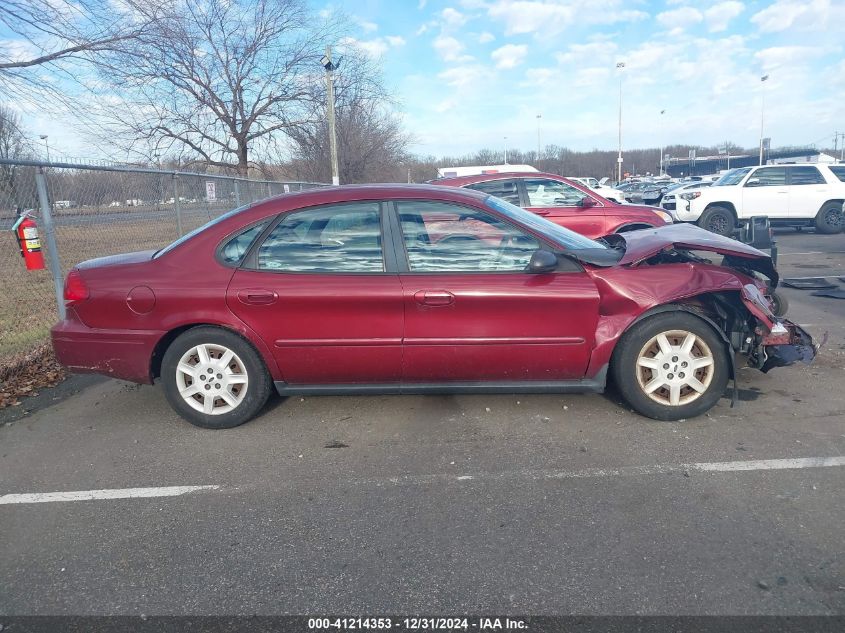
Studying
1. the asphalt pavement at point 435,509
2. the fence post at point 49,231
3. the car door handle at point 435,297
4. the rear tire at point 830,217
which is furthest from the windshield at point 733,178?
the fence post at point 49,231

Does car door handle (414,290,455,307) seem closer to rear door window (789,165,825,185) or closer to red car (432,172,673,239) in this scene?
red car (432,172,673,239)

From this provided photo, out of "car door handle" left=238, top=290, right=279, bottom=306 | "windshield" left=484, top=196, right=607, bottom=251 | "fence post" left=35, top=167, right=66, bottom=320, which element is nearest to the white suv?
"windshield" left=484, top=196, right=607, bottom=251

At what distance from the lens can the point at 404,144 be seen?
1282 inches

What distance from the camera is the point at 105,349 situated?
4117 millimetres

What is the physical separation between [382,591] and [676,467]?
188 centimetres

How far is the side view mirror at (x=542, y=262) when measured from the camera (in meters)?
3.77

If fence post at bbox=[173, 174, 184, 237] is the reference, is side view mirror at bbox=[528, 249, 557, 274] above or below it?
below

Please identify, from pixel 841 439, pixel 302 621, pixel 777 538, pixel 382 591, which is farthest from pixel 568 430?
pixel 302 621

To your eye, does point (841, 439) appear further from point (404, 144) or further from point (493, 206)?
point (404, 144)

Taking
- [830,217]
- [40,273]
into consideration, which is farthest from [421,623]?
[830,217]

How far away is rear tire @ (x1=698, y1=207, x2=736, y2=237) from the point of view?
1444 cm

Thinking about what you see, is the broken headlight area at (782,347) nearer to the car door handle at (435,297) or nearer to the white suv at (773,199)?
the car door handle at (435,297)

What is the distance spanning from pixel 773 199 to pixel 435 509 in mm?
14780

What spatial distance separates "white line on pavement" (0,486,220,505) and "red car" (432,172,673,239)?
6638 millimetres
